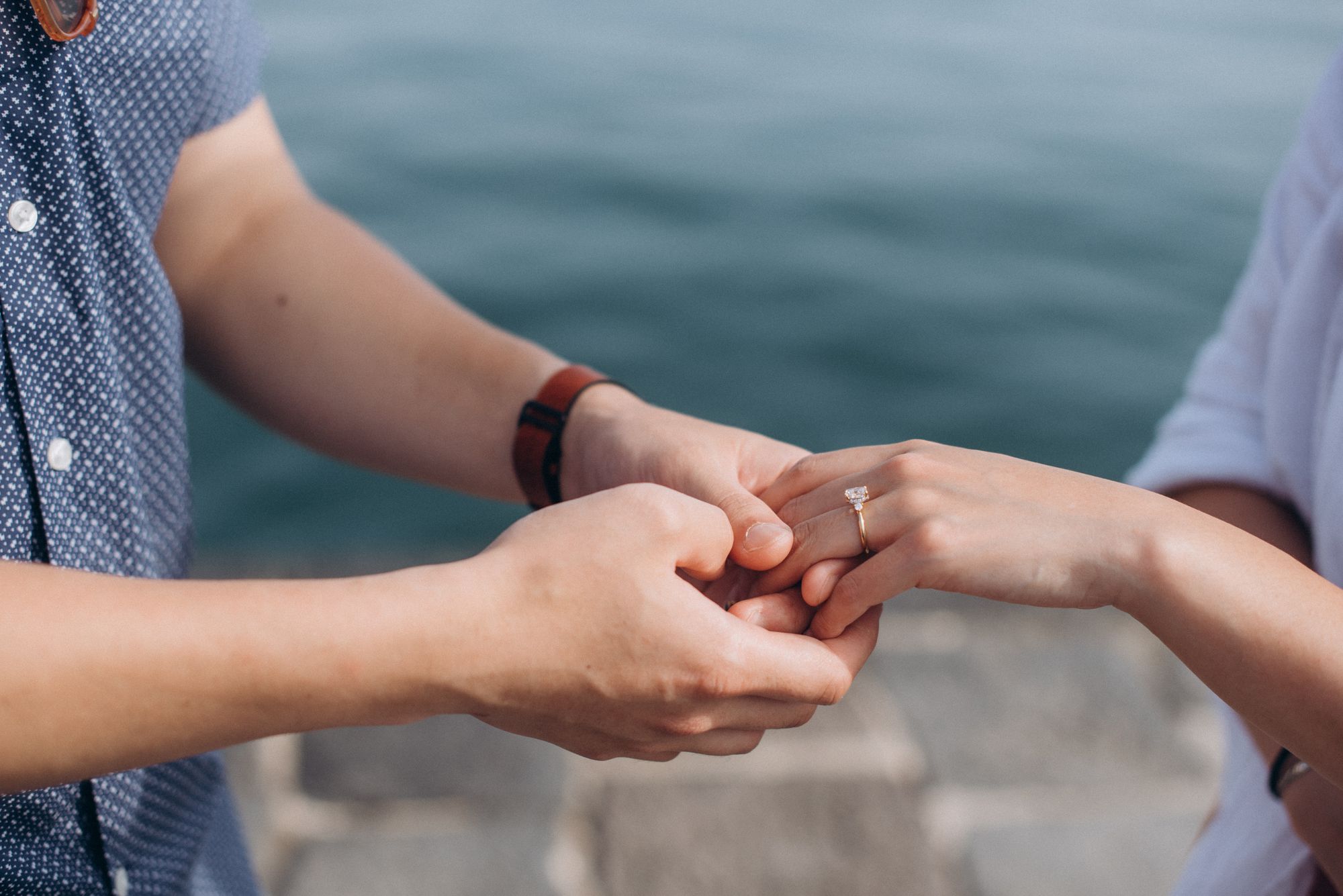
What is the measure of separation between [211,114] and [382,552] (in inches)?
95.1

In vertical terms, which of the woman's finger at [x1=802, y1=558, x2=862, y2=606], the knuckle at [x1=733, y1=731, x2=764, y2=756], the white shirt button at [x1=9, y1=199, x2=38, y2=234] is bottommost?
the knuckle at [x1=733, y1=731, x2=764, y2=756]

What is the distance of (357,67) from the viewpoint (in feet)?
27.0

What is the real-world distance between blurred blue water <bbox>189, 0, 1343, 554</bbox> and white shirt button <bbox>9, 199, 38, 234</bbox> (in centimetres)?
275

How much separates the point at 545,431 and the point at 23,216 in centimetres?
68

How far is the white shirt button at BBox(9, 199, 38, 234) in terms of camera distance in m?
0.99

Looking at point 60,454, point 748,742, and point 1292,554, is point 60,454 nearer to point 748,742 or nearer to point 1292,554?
point 748,742

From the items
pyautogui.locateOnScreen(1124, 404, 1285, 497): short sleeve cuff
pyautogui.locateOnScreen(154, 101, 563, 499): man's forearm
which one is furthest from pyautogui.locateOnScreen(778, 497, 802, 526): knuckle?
pyautogui.locateOnScreen(1124, 404, 1285, 497): short sleeve cuff

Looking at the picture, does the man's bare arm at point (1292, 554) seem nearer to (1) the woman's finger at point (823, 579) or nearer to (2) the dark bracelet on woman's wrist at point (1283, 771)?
(2) the dark bracelet on woman's wrist at point (1283, 771)

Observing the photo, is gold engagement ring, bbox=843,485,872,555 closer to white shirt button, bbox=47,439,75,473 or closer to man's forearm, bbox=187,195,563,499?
man's forearm, bbox=187,195,563,499

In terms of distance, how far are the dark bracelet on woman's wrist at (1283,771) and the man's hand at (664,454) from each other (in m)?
0.67

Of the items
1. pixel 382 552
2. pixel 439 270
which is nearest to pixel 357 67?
pixel 439 270

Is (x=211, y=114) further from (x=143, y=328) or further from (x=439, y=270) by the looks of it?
(x=439, y=270)

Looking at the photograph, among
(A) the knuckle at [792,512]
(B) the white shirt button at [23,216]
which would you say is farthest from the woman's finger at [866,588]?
(B) the white shirt button at [23,216]

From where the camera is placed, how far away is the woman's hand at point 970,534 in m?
1.14
